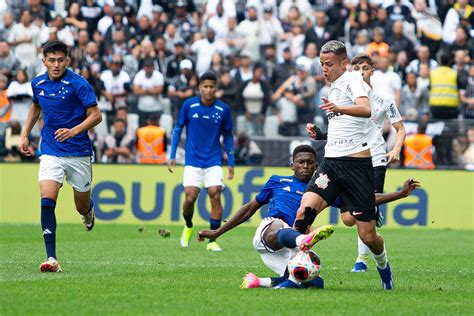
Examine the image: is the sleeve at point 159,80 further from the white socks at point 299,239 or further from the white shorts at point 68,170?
the white socks at point 299,239

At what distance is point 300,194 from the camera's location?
10992mm

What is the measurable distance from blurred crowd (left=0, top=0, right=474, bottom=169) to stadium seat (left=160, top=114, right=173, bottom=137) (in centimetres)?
2

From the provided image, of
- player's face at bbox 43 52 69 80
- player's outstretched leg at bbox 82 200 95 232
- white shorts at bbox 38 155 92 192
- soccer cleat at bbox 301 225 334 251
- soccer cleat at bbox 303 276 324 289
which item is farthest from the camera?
player's outstretched leg at bbox 82 200 95 232

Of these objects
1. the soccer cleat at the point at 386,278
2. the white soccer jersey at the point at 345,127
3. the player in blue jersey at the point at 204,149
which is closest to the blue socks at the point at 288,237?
the white soccer jersey at the point at 345,127

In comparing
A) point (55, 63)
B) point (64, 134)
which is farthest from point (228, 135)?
point (64, 134)

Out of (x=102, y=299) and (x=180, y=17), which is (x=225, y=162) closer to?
(x=180, y=17)

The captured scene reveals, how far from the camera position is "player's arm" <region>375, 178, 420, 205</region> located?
10438mm

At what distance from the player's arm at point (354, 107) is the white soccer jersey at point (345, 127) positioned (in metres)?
0.27

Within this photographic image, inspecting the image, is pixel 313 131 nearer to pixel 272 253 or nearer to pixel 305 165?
pixel 305 165

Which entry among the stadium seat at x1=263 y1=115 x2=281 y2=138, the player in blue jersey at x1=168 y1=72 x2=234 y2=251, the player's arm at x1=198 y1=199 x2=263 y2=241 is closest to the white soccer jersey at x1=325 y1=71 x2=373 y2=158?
the player's arm at x1=198 y1=199 x2=263 y2=241

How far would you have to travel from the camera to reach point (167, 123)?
2380 centimetres

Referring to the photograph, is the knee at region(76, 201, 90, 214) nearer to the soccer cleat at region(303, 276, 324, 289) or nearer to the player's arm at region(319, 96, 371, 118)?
the soccer cleat at region(303, 276, 324, 289)

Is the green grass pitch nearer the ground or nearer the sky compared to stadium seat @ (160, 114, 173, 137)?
nearer the ground

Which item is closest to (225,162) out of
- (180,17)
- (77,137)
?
(180,17)
